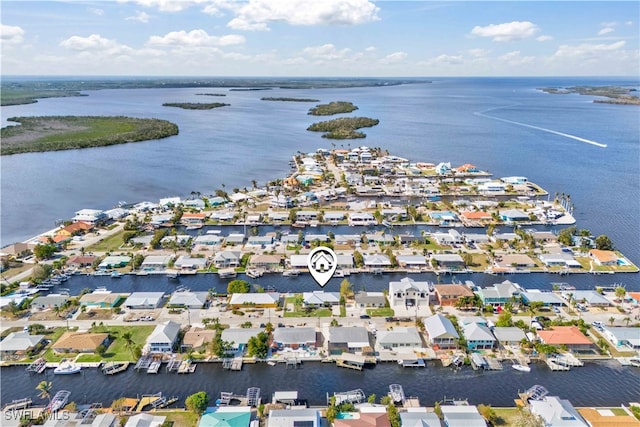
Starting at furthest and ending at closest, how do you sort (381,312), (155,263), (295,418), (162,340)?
(155,263), (381,312), (162,340), (295,418)

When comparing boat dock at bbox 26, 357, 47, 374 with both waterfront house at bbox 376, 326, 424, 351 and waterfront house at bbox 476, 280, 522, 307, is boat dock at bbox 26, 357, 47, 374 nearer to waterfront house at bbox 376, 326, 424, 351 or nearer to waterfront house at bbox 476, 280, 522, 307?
waterfront house at bbox 376, 326, 424, 351

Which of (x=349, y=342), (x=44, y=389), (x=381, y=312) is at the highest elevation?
(x=349, y=342)

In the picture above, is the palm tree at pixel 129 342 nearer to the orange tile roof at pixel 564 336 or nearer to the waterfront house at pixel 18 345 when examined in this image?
the waterfront house at pixel 18 345

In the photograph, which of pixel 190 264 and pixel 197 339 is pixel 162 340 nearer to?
pixel 197 339

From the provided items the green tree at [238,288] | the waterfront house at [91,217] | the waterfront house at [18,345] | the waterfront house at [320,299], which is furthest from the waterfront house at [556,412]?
the waterfront house at [91,217]

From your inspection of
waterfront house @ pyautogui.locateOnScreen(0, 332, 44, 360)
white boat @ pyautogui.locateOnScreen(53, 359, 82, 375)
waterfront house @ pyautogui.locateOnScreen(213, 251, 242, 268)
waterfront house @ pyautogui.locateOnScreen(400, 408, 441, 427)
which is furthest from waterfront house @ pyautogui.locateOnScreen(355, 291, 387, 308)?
waterfront house @ pyautogui.locateOnScreen(0, 332, 44, 360)

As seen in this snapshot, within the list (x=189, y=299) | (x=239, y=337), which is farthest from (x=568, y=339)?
(x=189, y=299)
